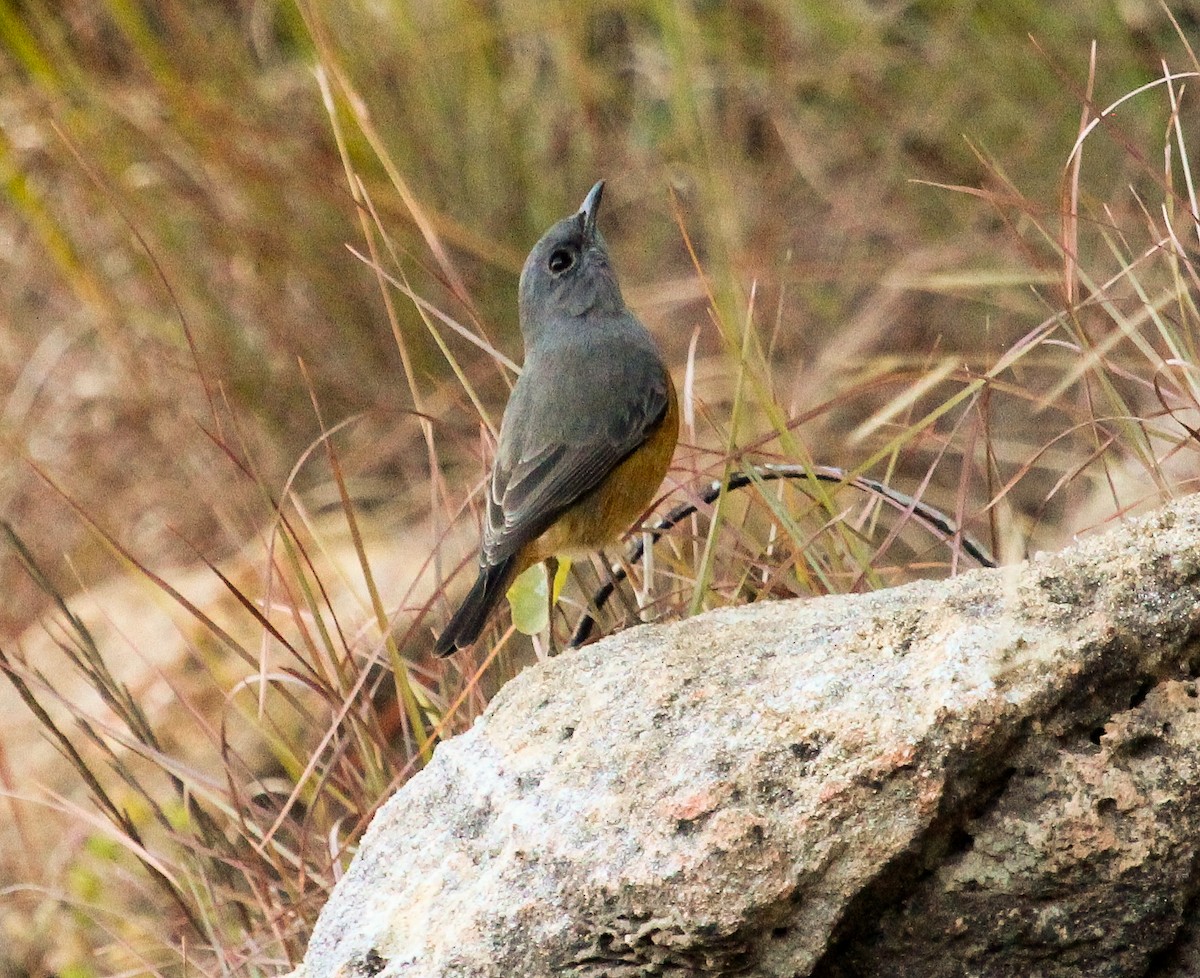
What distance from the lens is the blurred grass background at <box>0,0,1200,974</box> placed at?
588 cm

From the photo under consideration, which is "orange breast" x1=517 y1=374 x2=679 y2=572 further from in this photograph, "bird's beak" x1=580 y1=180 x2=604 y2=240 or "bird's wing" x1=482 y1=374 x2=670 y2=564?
"bird's beak" x1=580 y1=180 x2=604 y2=240

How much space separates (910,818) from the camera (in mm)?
1862

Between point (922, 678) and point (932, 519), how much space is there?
3.44 ft

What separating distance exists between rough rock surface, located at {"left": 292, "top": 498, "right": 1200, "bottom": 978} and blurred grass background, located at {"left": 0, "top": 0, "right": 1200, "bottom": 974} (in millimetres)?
3399

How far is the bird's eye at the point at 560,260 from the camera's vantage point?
4172 mm

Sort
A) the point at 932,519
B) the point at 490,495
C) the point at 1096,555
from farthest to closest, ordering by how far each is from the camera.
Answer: the point at 490,495 < the point at 932,519 < the point at 1096,555

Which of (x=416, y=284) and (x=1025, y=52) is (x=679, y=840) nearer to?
(x=416, y=284)

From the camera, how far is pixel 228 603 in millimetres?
5711

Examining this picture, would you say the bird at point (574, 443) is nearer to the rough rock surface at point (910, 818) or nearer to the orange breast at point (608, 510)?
the orange breast at point (608, 510)

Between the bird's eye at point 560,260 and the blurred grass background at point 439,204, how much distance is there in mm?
1352

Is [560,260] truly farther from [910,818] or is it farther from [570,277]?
[910,818]

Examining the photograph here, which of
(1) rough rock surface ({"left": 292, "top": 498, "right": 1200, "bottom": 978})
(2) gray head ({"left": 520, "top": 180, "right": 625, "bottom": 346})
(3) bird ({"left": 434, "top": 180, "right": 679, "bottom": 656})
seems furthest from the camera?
(2) gray head ({"left": 520, "top": 180, "right": 625, "bottom": 346})

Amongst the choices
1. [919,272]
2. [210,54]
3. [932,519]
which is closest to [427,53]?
[210,54]

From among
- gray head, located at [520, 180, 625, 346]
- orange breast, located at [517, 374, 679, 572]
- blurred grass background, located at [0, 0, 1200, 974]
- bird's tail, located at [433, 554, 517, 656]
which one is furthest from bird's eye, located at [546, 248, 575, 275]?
blurred grass background, located at [0, 0, 1200, 974]
